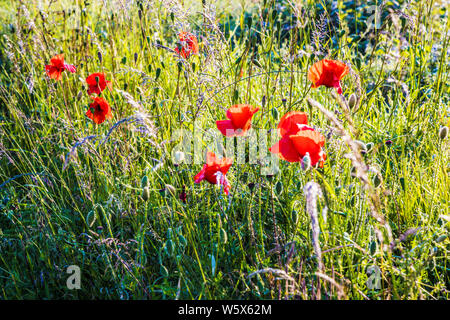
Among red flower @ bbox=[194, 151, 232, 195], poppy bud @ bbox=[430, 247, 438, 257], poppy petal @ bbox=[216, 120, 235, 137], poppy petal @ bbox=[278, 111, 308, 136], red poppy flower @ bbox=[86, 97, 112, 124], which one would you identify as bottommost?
poppy bud @ bbox=[430, 247, 438, 257]

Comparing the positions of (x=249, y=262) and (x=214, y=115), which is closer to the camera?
(x=249, y=262)

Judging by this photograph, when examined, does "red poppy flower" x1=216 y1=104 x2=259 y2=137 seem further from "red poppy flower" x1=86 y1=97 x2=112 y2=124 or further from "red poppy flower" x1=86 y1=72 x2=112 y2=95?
"red poppy flower" x1=86 y1=72 x2=112 y2=95

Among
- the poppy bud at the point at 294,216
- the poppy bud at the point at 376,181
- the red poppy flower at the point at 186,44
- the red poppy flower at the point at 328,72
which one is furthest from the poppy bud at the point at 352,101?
the red poppy flower at the point at 186,44

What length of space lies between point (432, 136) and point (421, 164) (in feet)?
0.49

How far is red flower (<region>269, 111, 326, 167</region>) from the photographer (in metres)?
1.05

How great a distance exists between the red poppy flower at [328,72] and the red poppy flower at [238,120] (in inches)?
9.5

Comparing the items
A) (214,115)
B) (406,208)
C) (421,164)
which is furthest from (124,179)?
(421,164)

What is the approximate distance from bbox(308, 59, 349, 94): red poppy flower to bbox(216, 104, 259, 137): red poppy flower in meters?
0.24

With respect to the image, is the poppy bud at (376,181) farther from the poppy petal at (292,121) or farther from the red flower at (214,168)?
the red flower at (214,168)

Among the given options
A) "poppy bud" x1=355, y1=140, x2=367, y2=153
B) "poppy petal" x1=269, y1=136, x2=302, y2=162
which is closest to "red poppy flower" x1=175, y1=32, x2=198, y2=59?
"poppy petal" x1=269, y1=136, x2=302, y2=162

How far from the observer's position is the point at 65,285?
136 centimetres

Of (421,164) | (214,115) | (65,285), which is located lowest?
(65,285)

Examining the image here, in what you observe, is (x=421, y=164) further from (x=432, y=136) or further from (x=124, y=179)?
(x=124, y=179)
